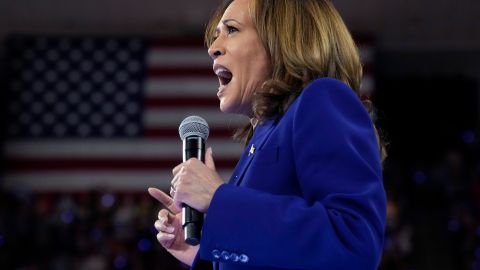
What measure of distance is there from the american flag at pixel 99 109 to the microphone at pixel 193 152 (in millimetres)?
6886

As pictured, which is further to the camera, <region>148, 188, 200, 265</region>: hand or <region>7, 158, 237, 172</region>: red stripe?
<region>7, 158, 237, 172</region>: red stripe

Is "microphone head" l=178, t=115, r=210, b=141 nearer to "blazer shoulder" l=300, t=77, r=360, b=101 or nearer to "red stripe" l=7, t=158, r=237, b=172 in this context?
"blazer shoulder" l=300, t=77, r=360, b=101

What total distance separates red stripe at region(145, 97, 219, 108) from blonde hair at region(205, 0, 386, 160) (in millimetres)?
6878

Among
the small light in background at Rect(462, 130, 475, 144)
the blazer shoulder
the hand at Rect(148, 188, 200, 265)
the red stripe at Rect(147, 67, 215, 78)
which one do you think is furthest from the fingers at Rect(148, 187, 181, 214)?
the small light in background at Rect(462, 130, 475, 144)

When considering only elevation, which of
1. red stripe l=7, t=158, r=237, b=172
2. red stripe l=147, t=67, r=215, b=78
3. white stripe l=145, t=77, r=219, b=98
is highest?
red stripe l=147, t=67, r=215, b=78

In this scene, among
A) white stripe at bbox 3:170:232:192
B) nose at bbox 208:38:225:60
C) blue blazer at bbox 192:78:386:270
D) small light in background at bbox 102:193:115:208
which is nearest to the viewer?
blue blazer at bbox 192:78:386:270

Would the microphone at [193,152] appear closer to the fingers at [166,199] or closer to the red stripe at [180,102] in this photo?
the fingers at [166,199]

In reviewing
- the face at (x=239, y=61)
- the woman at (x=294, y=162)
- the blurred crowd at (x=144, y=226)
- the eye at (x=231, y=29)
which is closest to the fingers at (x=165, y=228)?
the woman at (x=294, y=162)

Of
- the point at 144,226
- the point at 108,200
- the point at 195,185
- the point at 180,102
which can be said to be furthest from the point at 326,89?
the point at 180,102

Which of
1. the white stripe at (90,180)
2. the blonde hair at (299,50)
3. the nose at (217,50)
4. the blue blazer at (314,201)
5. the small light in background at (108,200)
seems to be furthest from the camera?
the white stripe at (90,180)

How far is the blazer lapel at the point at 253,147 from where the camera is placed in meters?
1.15

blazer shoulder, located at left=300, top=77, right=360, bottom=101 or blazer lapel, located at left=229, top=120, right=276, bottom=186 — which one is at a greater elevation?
blazer shoulder, located at left=300, top=77, right=360, bottom=101

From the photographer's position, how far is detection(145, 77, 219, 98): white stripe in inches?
323

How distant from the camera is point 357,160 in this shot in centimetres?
99
